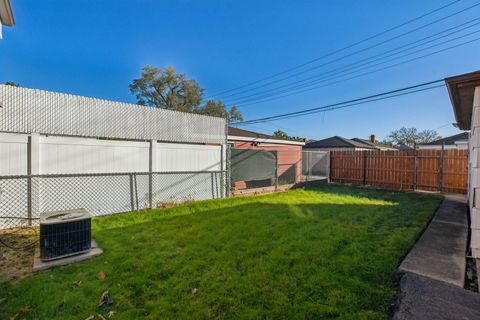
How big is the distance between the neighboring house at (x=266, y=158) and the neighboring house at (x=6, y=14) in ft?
20.9

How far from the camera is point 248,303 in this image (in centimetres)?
217

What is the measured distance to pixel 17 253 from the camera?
339 cm

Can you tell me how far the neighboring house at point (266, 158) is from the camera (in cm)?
905

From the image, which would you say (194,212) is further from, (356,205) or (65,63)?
(65,63)

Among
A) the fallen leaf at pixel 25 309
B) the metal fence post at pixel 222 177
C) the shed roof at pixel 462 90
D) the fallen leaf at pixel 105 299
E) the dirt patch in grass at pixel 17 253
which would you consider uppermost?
the shed roof at pixel 462 90

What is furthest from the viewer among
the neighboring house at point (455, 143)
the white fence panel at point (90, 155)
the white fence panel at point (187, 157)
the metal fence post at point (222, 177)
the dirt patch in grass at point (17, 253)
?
the neighboring house at point (455, 143)

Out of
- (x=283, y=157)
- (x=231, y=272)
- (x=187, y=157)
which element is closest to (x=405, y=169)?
(x=283, y=157)

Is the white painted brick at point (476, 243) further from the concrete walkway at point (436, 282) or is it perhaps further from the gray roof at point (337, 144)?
the gray roof at point (337, 144)

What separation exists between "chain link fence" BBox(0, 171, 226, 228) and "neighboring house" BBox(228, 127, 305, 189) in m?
1.98

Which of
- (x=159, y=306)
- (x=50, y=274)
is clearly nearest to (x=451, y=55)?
(x=159, y=306)

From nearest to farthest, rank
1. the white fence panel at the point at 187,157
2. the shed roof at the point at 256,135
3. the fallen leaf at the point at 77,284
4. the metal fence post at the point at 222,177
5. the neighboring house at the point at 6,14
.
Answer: the fallen leaf at the point at 77,284, the neighboring house at the point at 6,14, the white fence panel at the point at 187,157, the metal fence post at the point at 222,177, the shed roof at the point at 256,135

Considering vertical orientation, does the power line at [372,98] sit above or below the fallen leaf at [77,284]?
above

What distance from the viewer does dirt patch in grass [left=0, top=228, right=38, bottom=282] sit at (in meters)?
2.84

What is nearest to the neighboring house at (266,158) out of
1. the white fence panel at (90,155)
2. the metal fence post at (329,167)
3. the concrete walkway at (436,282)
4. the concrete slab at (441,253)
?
the metal fence post at (329,167)
